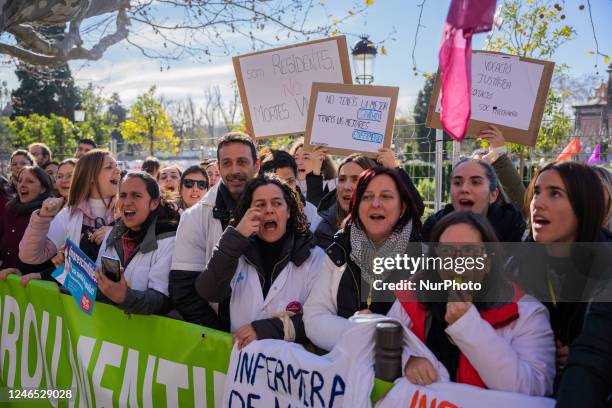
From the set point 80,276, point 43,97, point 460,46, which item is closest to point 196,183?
point 80,276

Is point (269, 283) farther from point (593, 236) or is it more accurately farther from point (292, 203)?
point (593, 236)

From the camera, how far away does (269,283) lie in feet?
11.1

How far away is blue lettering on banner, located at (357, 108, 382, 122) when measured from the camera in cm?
434

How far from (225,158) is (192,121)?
71556 millimetres

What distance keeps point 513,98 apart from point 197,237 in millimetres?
2280

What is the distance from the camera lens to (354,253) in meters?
2.97

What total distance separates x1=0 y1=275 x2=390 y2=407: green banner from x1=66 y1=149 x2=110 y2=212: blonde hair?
0.73 metres

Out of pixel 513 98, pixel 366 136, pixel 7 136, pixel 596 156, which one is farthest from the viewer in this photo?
pixel 7 136

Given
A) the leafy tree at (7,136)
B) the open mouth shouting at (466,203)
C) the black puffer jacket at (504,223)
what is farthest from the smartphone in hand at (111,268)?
the leafy tree at (7,136)

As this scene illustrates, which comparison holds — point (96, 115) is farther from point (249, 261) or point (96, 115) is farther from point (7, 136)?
point (249, 261)

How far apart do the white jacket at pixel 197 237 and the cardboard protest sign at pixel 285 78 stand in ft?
4.61

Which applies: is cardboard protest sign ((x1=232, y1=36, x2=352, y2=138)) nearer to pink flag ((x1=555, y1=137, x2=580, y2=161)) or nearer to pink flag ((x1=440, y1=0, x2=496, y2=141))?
pink flag ((x1=440, y1=0, x2=496, y2=141))

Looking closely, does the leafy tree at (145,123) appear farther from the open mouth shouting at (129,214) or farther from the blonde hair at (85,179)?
the open mouth shouting at (129,214)

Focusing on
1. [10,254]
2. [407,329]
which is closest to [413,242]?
[407,329]
